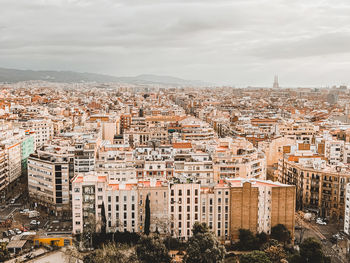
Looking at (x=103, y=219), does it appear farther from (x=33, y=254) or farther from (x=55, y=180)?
(x=55, y=180)

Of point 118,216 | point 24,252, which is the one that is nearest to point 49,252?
point 24,252

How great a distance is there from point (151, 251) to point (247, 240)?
27.3ft

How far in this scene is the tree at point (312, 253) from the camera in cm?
2869

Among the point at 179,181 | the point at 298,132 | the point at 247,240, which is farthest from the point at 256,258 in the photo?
the point at 298,132

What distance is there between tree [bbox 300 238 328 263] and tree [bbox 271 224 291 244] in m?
4.22

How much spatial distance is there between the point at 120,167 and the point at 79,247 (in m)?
10.4

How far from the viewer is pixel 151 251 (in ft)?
95.8

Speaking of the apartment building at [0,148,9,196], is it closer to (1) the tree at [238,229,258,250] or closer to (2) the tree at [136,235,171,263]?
(2) the tree at [136,235,171,263]

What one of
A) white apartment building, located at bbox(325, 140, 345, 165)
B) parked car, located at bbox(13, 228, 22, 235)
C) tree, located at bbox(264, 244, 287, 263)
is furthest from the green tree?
white apartment building, located at bbox(325, 140, 345, 165)

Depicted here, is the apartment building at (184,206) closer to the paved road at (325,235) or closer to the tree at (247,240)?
the tree at (247,240)

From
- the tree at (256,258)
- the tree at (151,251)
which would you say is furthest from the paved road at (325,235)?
the tree at (151,251)

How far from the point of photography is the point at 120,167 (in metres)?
40.5

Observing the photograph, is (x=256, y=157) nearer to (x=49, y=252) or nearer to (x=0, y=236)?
(x=49, y=252)

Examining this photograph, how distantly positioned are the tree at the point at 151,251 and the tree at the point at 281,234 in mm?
9478
